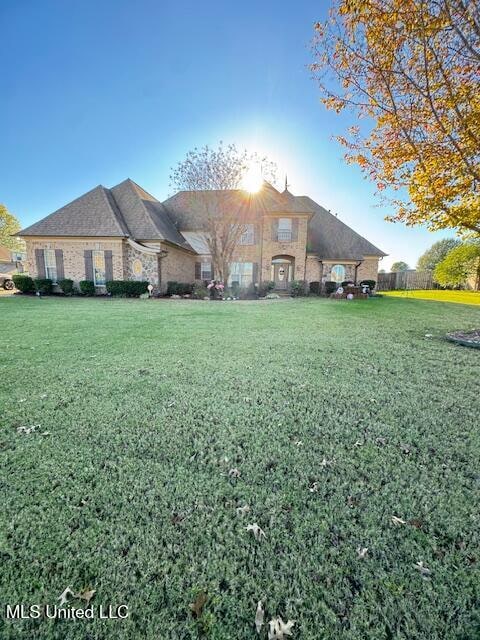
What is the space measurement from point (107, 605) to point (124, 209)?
68.2 ft

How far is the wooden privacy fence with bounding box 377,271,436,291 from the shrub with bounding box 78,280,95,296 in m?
26.6

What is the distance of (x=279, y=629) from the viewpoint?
1104mm

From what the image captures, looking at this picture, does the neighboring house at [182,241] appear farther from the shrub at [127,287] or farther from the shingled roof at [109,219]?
the shrub at [127,287]

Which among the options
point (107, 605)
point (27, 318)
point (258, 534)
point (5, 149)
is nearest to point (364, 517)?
point (258, 534)

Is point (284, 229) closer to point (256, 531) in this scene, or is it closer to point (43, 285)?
point (43, 285)

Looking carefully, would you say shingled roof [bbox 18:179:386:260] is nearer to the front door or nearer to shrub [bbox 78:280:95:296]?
the front door

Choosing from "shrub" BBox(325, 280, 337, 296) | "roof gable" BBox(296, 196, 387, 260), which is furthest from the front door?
"shrub" BBox(325, 280, 337, 296)

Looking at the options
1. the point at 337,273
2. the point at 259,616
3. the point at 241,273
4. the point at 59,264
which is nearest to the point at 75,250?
the point at 59,264

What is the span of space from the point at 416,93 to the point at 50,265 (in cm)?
1985

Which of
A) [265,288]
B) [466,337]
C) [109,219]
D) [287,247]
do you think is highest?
[109,219]

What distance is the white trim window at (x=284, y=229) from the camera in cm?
1872

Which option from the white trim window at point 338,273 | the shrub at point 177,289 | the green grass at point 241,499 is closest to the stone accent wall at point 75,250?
the shrub at point 177,289

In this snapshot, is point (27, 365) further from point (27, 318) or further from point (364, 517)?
point (27, 318)

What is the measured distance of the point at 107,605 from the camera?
121 cm
